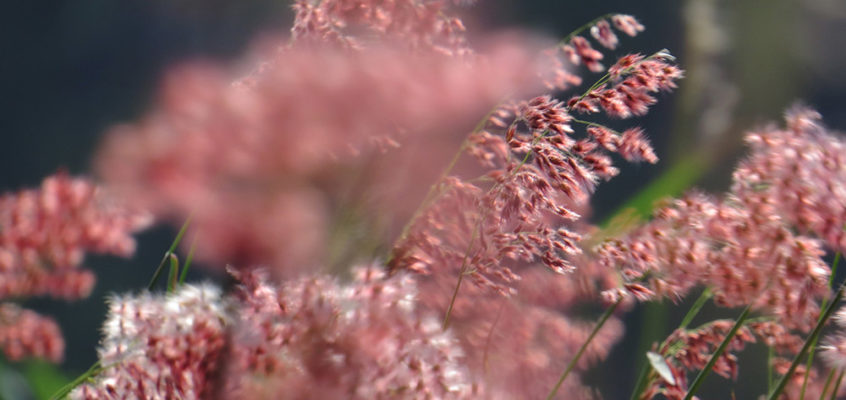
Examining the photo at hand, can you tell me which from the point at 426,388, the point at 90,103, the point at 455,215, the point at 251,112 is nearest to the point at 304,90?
the point at 251,112

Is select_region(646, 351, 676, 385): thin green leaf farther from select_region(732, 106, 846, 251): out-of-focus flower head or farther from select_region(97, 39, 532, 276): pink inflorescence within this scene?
select_region(97, 39, 532, 276): pink inflorescence

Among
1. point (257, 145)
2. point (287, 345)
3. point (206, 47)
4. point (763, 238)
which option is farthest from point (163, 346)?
point (206, 47)

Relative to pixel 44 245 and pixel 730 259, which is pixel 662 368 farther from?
pixel 44 245

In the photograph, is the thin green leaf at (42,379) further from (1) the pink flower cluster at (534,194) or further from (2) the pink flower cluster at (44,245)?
(1) the pink flower cluster at (534,194)

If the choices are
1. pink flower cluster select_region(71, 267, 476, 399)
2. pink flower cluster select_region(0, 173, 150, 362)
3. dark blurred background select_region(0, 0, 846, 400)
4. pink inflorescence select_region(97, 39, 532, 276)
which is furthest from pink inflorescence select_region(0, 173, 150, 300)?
dark blurred background select_region(0, 0, 846, 400)

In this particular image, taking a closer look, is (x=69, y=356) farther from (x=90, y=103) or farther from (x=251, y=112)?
(x=251, y=112)

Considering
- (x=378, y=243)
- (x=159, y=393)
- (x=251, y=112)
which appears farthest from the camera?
(x=378, y=243)

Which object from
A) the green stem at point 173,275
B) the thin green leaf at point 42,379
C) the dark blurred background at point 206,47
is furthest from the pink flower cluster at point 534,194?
the dark blurred background at point 206,47
